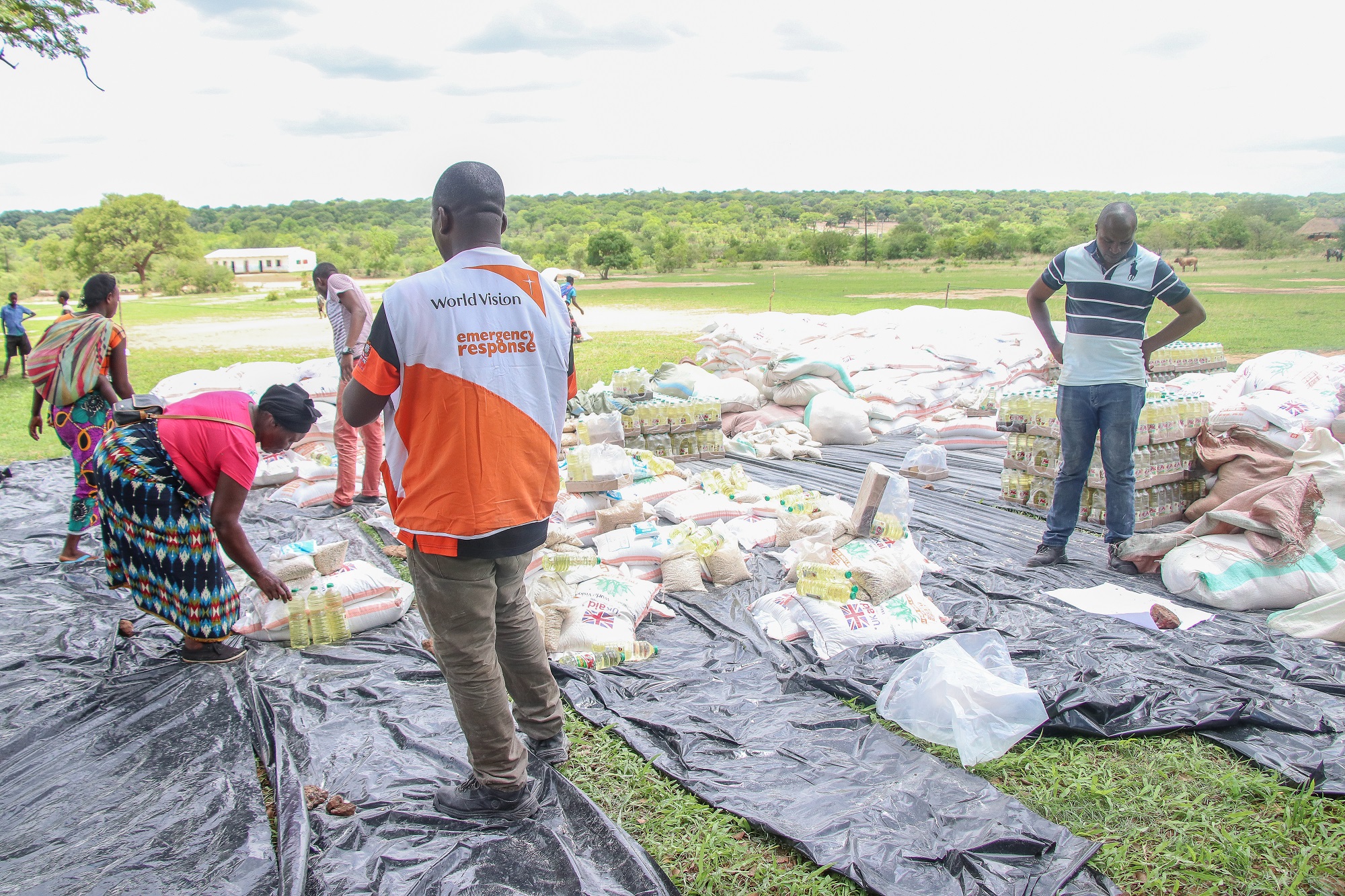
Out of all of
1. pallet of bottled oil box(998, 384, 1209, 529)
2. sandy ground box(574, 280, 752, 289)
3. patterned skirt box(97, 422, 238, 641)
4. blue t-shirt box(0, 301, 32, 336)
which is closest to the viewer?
patterned skirt box(97, 422, 238, 641)

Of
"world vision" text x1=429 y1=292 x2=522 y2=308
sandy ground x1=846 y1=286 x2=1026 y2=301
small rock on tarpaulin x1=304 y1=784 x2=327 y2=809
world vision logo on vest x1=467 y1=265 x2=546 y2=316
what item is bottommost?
small rock on tarpaulin x1=304 y1=784 x2=327 y2=809

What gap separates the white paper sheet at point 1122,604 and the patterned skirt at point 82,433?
480cm

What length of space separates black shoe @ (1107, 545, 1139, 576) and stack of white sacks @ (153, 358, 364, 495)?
446cm

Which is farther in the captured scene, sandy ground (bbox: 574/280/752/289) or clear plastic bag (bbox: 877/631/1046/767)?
sandy ground (bbox: 574/280/752/289)

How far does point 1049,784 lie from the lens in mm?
2330

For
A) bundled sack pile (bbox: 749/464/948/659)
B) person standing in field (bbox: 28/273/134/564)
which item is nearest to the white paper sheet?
bundled sack pile (bbox: 749/464/948/659)

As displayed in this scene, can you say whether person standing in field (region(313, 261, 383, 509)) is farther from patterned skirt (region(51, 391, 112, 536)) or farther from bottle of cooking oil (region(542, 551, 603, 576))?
bottle of cooking oil (region(542, 551, 603, 576))

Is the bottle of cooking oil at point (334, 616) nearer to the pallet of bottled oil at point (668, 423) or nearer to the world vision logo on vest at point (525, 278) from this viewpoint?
the world vision logo on vest at point (525, 278)

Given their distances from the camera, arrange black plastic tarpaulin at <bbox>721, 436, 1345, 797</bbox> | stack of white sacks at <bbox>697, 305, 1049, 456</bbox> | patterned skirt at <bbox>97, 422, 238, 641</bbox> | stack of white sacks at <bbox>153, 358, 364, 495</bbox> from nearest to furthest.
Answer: black plastic tarpaulin at <bbox>721, 436, 1345, 797</bbox>
patterned skirt at <bbox>97, 422, 238, 641</bbox>
stack of white sacks at <bbox>153, 358, 364, 495</bbox>
stack of white sacks at <bbox>697, 305, 1049, 456</bbox>

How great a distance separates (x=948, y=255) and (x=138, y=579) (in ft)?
164

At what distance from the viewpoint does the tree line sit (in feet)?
106

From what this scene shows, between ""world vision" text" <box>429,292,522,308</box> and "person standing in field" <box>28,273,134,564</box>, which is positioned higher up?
""world vision" text" <box>429,292,522,308</box>

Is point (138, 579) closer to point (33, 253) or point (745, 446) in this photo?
point (745, 446)

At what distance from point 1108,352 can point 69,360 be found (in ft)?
16.8
